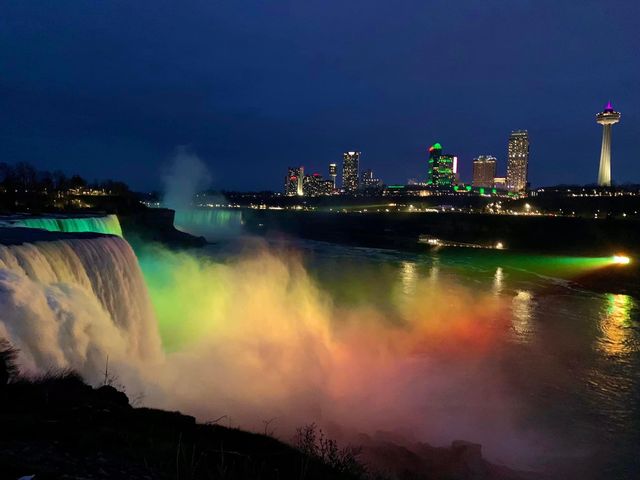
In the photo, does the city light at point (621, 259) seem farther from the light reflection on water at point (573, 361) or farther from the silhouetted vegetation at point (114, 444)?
the silhouetted vegetation at point (114, 444)

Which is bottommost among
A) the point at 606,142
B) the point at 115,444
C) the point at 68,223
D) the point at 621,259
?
the point at 621,259

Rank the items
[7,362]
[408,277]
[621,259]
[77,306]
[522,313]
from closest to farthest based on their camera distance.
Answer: [7,362], [77,306], [522,313], [408,277], [621,259]

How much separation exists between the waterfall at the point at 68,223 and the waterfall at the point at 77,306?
16.3 ft

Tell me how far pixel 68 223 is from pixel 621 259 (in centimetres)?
4532

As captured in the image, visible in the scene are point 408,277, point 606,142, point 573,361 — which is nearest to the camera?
point 573,361

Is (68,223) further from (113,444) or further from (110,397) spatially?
(113,444)

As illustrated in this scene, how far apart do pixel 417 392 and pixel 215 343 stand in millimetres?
6491

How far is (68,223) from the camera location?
57.3ft

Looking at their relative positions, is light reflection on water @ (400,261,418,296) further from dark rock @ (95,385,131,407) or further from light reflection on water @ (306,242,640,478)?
dark rock @ (95,385,131,407)

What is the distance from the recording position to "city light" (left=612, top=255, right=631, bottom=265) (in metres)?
39.5

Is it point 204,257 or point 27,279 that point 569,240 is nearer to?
point 204,257

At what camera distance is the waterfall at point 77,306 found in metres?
7.21

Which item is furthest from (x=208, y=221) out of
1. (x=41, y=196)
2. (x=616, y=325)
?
(x=616, y=325)

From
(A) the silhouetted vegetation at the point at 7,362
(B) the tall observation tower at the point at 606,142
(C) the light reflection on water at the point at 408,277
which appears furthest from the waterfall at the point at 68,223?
(B) the tall observation tower at the point at 606,142
